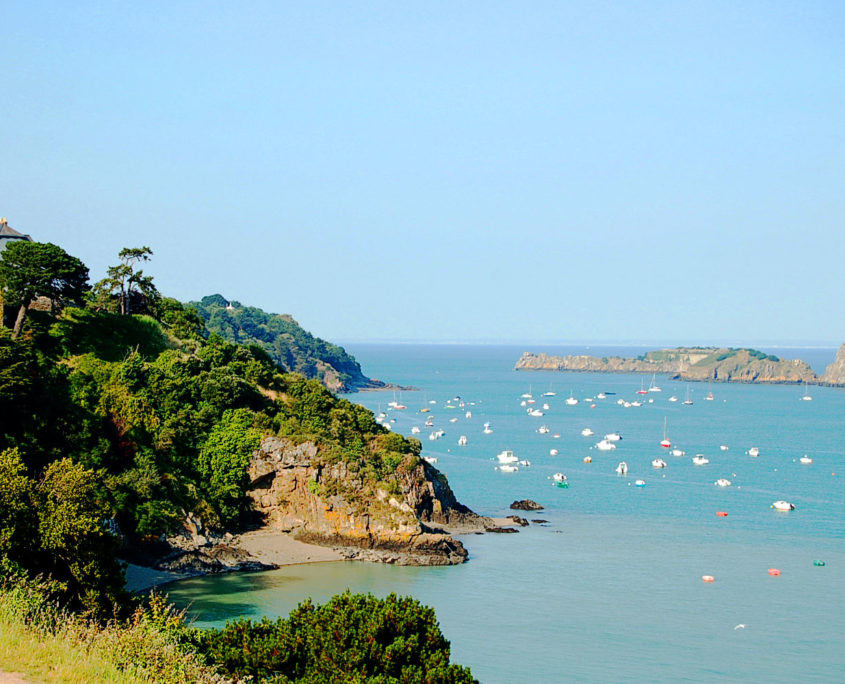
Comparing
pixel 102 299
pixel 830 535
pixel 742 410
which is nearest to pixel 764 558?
pixel 830 535

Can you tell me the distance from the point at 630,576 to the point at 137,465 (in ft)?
89.5

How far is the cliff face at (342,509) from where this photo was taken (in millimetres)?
49156

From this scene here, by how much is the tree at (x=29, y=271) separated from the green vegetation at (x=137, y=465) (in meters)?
0.08

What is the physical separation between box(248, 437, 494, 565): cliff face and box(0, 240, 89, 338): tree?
15673mm

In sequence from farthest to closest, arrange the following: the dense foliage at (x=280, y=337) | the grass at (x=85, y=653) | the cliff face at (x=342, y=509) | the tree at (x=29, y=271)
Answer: the dense foliage at (x=280, y=337) < the tree at (x=29, y=271) < the cliff face at (x=342, y=509) < the grass at (x=85, y=653)

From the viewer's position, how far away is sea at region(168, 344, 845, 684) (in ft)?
118

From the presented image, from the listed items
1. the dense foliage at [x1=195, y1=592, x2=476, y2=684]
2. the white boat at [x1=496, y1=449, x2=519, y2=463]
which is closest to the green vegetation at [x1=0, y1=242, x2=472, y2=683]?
the dense foliage at [x1=195, y1=592, x2=476, y2=684]

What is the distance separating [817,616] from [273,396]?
37911 mm

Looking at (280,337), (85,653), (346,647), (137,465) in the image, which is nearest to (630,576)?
(137,465)

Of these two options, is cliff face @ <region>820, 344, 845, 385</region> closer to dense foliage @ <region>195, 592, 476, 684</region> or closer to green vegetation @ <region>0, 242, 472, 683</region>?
green vegetation @ <region>0, 242, 472, 683</region>

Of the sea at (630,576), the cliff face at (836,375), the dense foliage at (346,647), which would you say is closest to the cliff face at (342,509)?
the sea at (630,576)

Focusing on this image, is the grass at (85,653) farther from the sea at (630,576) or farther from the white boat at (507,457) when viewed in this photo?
the white boat at (507,457)

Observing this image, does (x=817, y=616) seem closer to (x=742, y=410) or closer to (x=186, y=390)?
(x=186, y=390)

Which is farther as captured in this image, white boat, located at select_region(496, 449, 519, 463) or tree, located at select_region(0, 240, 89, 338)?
white boat, located at select_region(496, 449, 519, 463)
